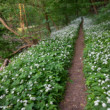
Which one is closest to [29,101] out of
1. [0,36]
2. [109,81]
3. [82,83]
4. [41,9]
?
[82,83]

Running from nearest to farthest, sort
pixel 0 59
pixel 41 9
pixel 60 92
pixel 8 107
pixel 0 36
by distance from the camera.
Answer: pixel 8 107, pixel 60 92, pixel 0 36, pixel 0 59, pixel 41 9

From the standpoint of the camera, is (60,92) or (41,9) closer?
(60,92)

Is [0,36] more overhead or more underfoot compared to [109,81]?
more overhead

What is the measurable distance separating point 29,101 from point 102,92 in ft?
8.71

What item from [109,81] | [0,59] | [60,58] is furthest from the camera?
[0,59]

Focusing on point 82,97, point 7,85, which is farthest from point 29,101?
point 82,97

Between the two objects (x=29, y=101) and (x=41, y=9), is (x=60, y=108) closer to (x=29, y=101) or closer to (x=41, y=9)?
(x=29, y=101)

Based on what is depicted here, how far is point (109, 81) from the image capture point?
331 cm

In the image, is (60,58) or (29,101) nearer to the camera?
(29,101)

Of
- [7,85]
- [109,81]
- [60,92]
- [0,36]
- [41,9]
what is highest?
[41,9]

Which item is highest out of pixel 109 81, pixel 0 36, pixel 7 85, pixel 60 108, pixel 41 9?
pixel 41 9

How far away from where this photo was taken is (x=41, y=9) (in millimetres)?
13133

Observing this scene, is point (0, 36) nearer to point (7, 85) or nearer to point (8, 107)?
point (7, 85)

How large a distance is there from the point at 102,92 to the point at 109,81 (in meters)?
0.55
